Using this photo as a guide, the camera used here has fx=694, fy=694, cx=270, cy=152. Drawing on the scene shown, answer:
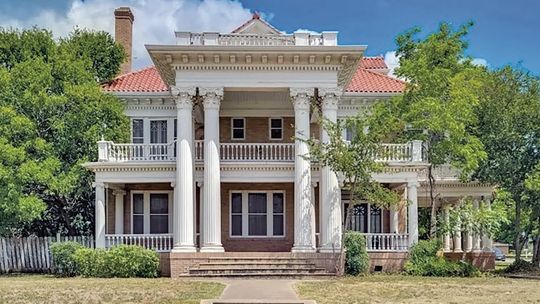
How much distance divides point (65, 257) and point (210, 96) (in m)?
8.79

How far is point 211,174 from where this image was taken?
28.2 m

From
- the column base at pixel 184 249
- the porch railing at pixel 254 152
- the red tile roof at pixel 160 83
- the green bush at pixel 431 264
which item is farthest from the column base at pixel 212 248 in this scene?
the red tile roof at pixel 160 83

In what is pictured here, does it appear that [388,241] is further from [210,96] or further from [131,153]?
[131,153]

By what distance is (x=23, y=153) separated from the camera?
95.7ft

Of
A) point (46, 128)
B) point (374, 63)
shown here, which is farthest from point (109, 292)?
point (374, 63)

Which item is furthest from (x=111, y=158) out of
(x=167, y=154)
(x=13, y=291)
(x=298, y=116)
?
(x=13, y=291)

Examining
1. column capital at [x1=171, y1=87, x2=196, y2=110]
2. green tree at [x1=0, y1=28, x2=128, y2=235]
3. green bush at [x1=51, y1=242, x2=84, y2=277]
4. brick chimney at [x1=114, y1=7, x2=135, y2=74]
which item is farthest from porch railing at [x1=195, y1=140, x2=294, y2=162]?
brick chimney at [x1=114, y1=7, x2=135, y2=74]

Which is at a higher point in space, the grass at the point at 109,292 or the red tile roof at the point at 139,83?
the red tile roof at the point at 139,83

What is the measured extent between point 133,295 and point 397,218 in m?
17.4

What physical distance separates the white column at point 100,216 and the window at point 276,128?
854 cm

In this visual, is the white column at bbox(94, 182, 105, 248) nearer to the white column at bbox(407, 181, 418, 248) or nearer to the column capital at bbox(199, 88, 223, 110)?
the column capital at bbox(199, 88, 223, 110)

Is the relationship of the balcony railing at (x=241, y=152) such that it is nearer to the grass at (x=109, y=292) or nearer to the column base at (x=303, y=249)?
the column base at (x=303, y=249)

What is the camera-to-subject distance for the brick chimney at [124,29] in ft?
127

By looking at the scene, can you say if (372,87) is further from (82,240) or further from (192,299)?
(192,299)
